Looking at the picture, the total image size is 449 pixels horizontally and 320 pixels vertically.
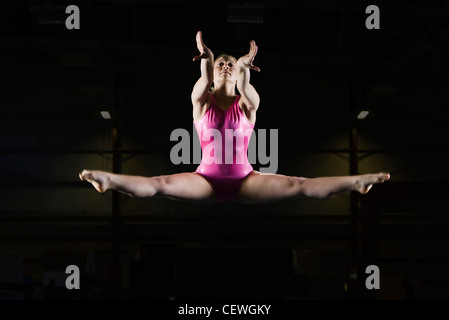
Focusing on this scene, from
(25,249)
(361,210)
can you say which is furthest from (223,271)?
(25,249)

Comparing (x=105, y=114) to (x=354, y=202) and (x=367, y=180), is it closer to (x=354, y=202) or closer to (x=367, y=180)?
(x=354, y=202)

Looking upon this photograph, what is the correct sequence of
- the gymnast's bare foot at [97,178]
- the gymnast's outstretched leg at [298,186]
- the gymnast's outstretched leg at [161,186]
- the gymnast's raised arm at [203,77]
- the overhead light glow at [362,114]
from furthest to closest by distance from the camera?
the overhead light glow at [362,114] → the gymnast's outstretched leg at [298,186] → the gymnast's raised arm at [203,77] → the gymnast's outstretched leg at [161,186] → the gymnast's bare foot at [97,178]

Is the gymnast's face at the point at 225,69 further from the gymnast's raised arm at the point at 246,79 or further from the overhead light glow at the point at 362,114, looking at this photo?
the overhead light glow at the point at 362,114

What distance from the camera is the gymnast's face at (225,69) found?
4.05 m

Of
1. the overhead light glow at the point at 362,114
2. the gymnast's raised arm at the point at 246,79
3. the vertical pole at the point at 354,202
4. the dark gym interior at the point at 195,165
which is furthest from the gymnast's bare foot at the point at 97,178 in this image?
the vertical pole at the point at 354,202

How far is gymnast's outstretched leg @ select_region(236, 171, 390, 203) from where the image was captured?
152 inches

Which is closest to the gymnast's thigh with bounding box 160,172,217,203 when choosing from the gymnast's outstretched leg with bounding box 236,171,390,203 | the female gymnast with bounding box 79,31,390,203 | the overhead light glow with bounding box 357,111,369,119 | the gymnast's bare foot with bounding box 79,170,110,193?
the female gymnast with bounding box 79,31,390,203

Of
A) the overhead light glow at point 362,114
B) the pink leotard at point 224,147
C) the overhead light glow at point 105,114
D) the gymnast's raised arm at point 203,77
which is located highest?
the overhead light glow at point 105,114

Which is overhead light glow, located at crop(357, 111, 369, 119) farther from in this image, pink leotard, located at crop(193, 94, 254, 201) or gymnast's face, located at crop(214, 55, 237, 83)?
pink leotard, located at crop(193, 94, 254, 201)

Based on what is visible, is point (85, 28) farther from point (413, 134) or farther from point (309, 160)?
point (413, 134)

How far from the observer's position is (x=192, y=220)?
11656 millimetres

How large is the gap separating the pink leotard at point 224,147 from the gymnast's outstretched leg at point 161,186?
8cm

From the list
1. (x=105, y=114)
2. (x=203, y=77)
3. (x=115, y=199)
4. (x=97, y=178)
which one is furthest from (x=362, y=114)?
(x=97, y=178)

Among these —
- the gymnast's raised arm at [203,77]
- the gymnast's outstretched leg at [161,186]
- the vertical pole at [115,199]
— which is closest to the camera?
the gymnast's outstretched leg at [161,186]
